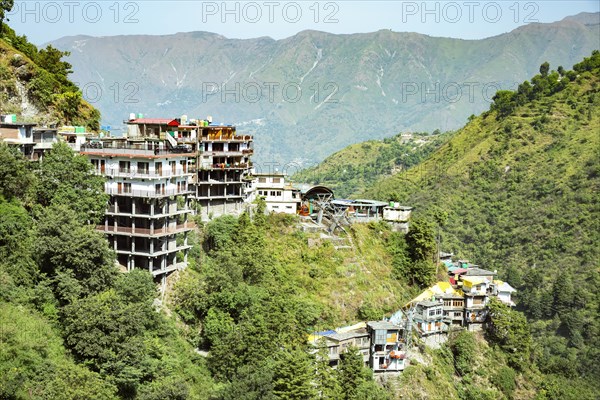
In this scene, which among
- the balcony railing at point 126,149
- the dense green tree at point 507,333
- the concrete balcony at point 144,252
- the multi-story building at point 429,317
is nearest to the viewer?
the concrete balcony at point 144,252

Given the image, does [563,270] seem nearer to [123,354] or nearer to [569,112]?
[569,112]

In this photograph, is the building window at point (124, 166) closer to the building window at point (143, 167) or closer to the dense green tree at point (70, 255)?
the building window at point (143, 167)

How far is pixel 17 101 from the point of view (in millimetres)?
56625

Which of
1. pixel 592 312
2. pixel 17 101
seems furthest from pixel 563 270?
pixel 17 101

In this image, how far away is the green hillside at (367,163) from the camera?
560 ft

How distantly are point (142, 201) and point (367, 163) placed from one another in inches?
5608

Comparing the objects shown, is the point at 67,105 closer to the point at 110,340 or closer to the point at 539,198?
the point at 110,340

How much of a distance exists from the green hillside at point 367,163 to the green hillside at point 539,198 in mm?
32149

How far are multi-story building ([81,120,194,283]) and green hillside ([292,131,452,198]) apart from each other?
377 feet

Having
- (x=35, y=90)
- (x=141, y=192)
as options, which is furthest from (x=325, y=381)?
(x=35, y=90)

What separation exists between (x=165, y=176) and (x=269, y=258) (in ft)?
41.4

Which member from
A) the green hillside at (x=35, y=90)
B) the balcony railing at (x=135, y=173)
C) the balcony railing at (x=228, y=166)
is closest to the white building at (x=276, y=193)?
the balcony railing at (x=228, y=166)

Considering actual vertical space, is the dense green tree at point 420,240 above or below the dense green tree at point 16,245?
below

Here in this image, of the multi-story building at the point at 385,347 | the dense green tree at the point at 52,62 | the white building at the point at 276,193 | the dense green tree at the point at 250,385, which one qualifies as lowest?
the multi-story building at the point at 385,347
